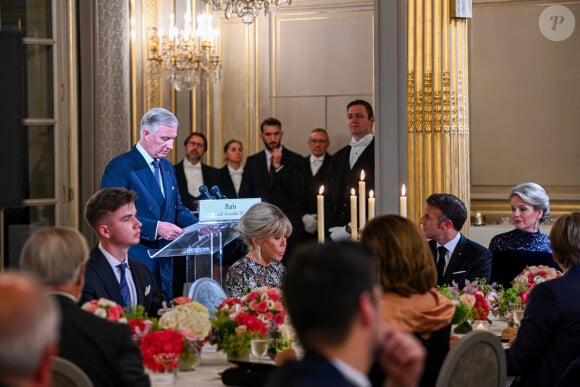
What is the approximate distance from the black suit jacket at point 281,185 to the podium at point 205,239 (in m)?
3.29

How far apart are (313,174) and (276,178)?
12.6 inches

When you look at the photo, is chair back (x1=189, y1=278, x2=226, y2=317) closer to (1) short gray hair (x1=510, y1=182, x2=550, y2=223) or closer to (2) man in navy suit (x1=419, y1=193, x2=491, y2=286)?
(2) man in navy suit (x1=419, y1=193, x2=491, y2=286)

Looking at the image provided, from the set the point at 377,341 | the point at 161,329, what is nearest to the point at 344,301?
the point at 377,341

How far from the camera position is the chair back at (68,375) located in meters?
2.52

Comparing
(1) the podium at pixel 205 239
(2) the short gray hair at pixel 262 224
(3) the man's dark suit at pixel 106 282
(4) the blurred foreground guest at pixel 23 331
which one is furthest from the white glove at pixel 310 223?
(4) the blurred foreground guest at pixel 23 331

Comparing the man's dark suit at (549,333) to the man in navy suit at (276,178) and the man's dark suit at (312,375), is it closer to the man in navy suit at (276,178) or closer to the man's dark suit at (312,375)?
the man's dark suit at (312,375)

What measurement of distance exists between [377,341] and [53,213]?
6356 millimetres

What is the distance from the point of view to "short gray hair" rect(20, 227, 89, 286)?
2.61 meters

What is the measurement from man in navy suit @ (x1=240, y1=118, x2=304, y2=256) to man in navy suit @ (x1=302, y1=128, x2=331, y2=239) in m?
0.05

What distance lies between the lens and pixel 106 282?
3.87 m

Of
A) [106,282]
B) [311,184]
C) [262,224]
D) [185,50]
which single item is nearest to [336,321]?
[106,282]

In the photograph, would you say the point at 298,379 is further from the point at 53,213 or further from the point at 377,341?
the point at 53,213

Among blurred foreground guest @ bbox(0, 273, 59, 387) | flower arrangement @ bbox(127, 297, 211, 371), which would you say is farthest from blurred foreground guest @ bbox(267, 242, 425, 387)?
flower arrangement @ bbox(127, 297, 211, 371)

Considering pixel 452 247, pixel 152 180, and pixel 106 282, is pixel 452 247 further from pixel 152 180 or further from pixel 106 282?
pixel 106 282
